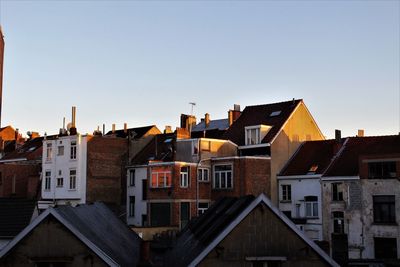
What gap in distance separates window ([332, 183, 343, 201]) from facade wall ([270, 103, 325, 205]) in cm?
613

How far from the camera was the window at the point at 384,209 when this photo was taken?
44906 mm

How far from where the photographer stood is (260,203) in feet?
73.5

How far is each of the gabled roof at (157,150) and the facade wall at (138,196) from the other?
4.64ft

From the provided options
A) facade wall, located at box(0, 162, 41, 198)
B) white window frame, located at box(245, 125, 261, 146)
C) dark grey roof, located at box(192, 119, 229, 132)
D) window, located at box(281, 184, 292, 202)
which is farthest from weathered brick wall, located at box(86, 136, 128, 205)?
window, located at box(281, 184, 292, 202)

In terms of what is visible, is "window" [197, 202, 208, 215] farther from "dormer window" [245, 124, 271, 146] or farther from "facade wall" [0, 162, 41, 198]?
"facade wall" [0, 162, 41, 198]

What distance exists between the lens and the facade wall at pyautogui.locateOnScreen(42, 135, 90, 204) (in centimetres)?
5619

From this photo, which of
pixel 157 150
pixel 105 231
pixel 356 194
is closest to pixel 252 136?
pixel 157 150

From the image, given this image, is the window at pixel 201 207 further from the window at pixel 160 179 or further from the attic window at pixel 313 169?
the attic window at pixel 313 169

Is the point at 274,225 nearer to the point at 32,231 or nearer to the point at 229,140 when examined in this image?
the point at 32,231

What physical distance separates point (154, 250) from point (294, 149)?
96.6ft

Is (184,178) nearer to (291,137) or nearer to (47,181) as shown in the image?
(291,137)

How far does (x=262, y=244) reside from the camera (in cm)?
2253

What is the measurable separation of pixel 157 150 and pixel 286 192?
45.1 feet

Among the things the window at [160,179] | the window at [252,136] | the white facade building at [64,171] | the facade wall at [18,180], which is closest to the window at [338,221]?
the window at [252,136]
